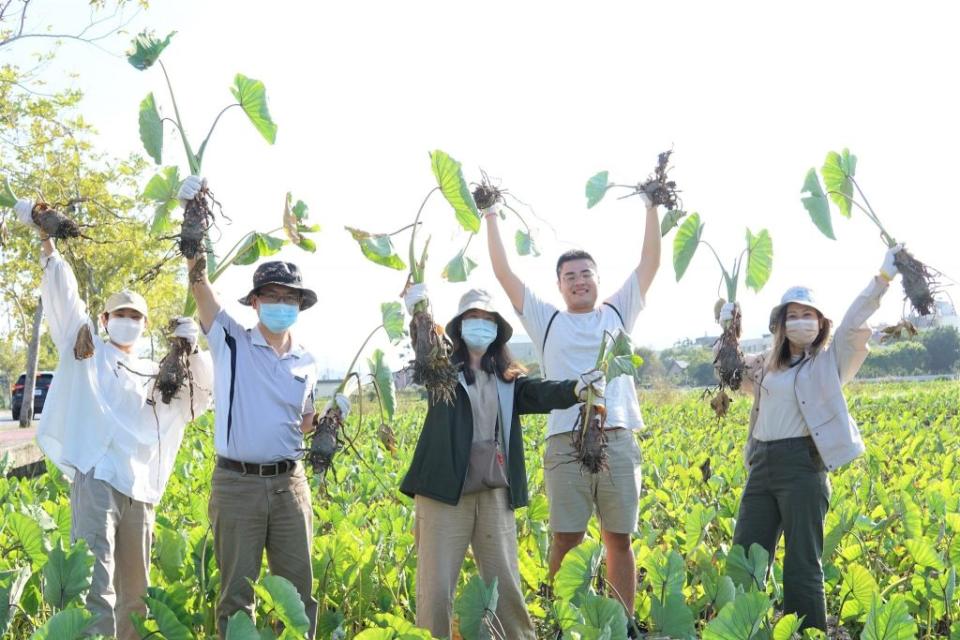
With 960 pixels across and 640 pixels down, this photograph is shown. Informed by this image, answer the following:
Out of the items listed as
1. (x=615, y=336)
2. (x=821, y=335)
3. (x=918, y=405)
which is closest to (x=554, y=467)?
(x=615, y=336)

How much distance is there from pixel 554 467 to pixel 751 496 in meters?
0.84

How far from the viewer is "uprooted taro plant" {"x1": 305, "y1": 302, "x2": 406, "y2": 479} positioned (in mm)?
3234

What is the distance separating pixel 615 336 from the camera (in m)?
3.42

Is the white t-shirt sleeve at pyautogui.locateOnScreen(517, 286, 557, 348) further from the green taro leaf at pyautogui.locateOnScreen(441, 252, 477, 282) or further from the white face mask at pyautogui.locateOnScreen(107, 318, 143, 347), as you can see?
the white face mask at pyautogui.locateOnScreen(107, 318, 143, 347)

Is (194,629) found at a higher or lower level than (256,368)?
lower

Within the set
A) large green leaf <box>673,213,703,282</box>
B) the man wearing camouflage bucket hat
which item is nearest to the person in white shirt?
the man wearing camouflage bucket hat

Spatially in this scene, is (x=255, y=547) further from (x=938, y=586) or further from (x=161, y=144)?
(x=938, y=586)

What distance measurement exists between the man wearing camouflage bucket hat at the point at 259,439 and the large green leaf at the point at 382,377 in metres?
0.20

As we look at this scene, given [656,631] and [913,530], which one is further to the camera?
[913,530]

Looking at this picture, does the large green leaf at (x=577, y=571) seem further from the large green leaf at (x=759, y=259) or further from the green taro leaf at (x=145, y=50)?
the green taro leaf at (x=145, y=50)

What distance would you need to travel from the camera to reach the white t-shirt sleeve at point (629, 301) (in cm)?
379

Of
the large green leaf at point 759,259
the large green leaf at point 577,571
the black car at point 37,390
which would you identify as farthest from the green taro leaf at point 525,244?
the black car at point 37,390

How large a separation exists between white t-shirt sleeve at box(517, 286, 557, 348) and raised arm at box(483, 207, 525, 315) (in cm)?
3

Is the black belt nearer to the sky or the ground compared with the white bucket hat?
nearer to the ground
